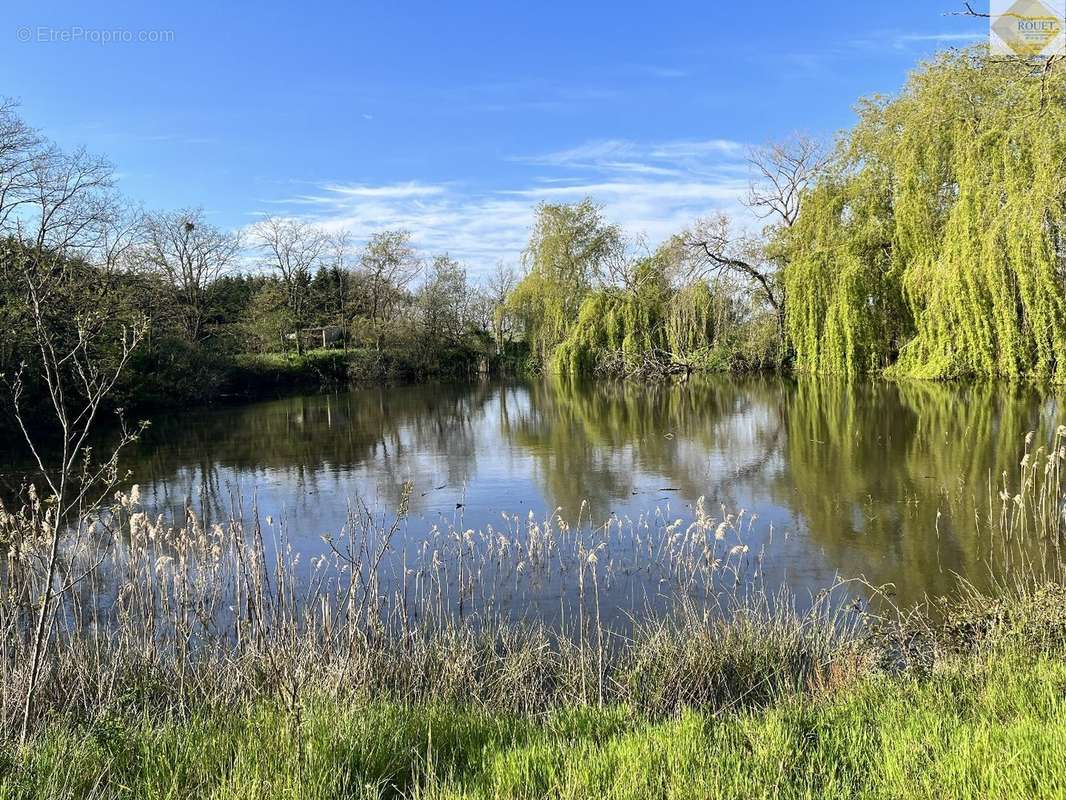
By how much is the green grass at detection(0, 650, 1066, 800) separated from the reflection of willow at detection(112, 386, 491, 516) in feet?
22.9

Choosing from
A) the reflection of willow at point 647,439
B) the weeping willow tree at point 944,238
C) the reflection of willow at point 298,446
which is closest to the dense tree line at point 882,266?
the weeping willow tree at point 944,238

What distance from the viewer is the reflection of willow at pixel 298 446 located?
1179 cm

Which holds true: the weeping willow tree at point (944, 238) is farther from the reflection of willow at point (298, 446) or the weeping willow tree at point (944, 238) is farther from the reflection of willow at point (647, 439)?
the reflection of willow at point (298, 446)

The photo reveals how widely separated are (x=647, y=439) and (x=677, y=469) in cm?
329

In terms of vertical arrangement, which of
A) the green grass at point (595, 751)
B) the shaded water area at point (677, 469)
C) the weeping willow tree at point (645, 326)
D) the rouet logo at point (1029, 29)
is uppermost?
the rouet logo at point (1029, 29)

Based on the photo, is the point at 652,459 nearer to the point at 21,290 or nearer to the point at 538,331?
the point at 21,290

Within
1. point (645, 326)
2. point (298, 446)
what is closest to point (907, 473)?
point (298, 446)

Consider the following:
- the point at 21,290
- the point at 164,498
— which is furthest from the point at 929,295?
the point at 21,290

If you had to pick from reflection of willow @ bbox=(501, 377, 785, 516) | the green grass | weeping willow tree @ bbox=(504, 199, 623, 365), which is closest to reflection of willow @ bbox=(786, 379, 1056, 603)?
reflection of willow @ bbox=(501, 377, 785, 516)

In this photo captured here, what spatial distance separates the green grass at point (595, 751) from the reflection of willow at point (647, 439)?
5657 mm

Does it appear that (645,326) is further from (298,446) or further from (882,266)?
(298,446)

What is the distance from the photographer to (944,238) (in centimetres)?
2048

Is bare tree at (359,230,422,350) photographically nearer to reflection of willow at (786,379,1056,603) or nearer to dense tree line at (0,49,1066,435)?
dense tree line at (0,49,1066,435)

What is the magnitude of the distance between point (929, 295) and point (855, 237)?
4.97 metres
